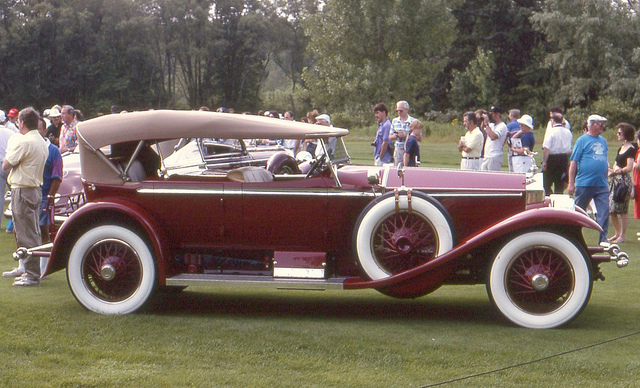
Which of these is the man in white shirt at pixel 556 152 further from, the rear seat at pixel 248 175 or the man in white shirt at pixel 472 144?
the rear seat at pixel 248 175

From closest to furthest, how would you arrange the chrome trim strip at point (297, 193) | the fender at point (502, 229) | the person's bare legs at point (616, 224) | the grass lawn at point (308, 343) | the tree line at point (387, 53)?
1. the grass lawn at point (308, 343)
2. the fender at point (502, 229)
3. the chrome trim strip at point (297, 193)
4. the person's bare legs at point (616, 224)
5. the tree line at point (387, 53)

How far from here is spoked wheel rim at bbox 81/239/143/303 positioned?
7.03 m

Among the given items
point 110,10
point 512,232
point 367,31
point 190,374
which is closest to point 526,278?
point 512,232

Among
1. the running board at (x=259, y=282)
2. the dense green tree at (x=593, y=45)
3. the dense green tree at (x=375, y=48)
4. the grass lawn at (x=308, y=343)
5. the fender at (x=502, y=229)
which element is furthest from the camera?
the dense green tree at (x=375, y=48)

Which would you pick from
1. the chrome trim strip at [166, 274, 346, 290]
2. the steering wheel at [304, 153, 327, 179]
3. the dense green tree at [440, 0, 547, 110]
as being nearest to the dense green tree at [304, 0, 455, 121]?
the dense green tree at [440, 0, 547, 110]

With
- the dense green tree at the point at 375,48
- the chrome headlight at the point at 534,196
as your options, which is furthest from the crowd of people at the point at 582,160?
the dense green tree at the point at 375,48

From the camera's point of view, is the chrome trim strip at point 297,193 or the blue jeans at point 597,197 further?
the blue jeans at point 597,197

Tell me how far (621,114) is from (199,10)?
104 ft

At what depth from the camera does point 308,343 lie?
20.1 ft

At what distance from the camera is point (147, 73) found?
64.2 meters

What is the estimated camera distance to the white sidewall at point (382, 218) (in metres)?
6.67

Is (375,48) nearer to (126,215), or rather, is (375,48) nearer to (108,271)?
(126,215)

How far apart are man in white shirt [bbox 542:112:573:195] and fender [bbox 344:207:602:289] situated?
22.6 ft

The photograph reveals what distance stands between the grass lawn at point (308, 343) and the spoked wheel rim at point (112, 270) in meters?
0.22
